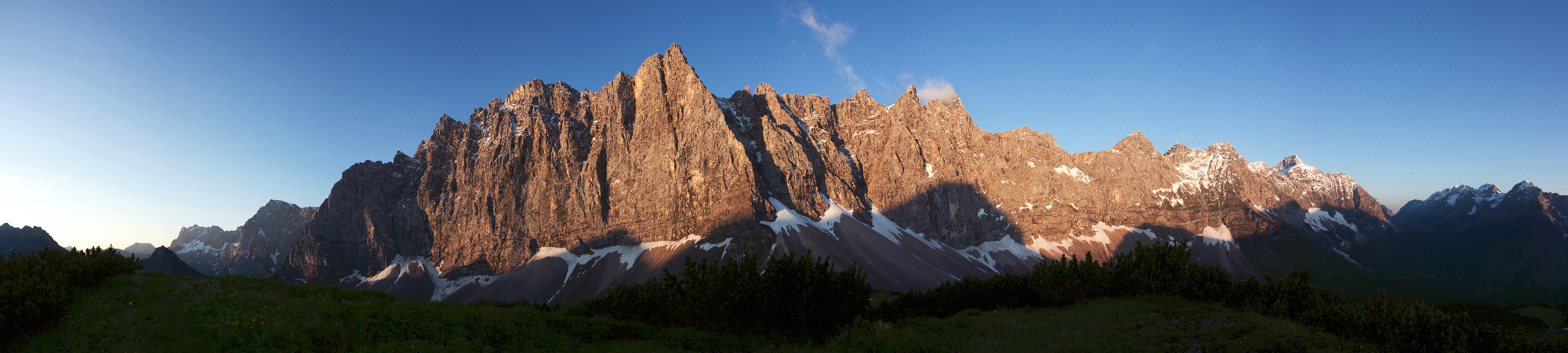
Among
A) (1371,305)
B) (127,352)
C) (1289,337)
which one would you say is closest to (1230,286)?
(1371,305)

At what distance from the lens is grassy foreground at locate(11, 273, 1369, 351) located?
46.1 ft

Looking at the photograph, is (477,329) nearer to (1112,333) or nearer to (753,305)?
(753,305)

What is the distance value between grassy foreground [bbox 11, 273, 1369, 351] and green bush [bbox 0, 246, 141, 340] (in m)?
0.38

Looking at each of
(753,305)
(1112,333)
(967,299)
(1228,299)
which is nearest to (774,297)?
(753,305)

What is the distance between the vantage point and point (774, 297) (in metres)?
22.3

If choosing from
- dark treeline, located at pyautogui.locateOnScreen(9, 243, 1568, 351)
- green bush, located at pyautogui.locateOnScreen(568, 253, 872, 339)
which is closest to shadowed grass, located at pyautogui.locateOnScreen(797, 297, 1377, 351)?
dark treeline, located at pyautogui.locateOnScreen(9, 243, 1568, 351)

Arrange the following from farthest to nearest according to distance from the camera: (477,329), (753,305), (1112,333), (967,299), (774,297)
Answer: (967,299)
(753,305)
(774,297)
(1112,333)
(477,329)

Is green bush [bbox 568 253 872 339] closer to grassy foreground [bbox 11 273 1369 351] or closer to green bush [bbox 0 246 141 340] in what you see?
grassy foreground [bbox 11 273 1369 351]

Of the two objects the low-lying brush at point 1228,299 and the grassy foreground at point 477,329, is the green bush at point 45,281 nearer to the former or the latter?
the grassy foreground at point 477,329

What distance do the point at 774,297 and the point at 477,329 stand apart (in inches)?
389

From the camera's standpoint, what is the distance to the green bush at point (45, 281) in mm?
13492

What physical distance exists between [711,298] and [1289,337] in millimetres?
18228

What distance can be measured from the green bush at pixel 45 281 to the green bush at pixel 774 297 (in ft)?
53.8

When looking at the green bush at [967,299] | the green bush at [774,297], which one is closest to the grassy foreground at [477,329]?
the green bush at [774,297]
